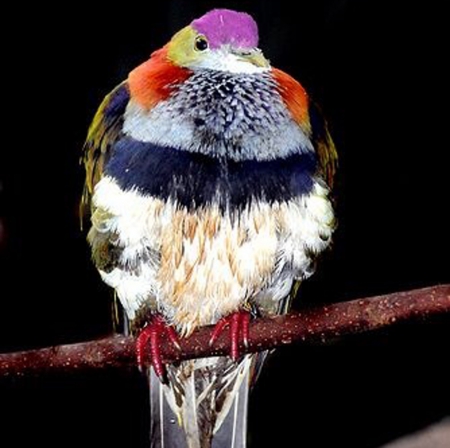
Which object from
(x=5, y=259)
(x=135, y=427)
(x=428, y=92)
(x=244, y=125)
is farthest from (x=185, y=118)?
(x=428, y=92)

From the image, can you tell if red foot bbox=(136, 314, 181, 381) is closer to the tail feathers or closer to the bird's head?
the tail feathers

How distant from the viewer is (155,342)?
1.78 meters

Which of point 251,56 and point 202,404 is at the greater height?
point 251,56

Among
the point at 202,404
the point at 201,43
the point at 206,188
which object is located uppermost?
the point at 201,43

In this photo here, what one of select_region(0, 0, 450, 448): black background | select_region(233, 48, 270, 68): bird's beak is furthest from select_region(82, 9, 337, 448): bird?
select_region(0, 0, 450, 448): black background

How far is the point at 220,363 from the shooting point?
2109mm

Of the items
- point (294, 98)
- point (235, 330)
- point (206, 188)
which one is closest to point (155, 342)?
point (235, 330)

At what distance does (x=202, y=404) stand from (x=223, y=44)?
28.8 inches

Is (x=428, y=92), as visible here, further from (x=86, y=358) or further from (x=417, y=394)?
(x=86, y=358)

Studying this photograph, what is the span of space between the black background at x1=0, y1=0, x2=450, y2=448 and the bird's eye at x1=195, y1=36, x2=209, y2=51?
126 cm

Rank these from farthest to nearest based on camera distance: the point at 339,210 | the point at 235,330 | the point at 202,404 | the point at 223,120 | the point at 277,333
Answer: the point at 339,210 < the point at 202,404 < the point at 223,120 < the point at 235,330 < the point at 277,333

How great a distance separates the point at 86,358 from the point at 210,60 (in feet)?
2.06

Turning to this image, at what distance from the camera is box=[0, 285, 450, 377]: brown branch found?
4.54ft

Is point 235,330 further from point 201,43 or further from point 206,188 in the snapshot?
point 201,43
